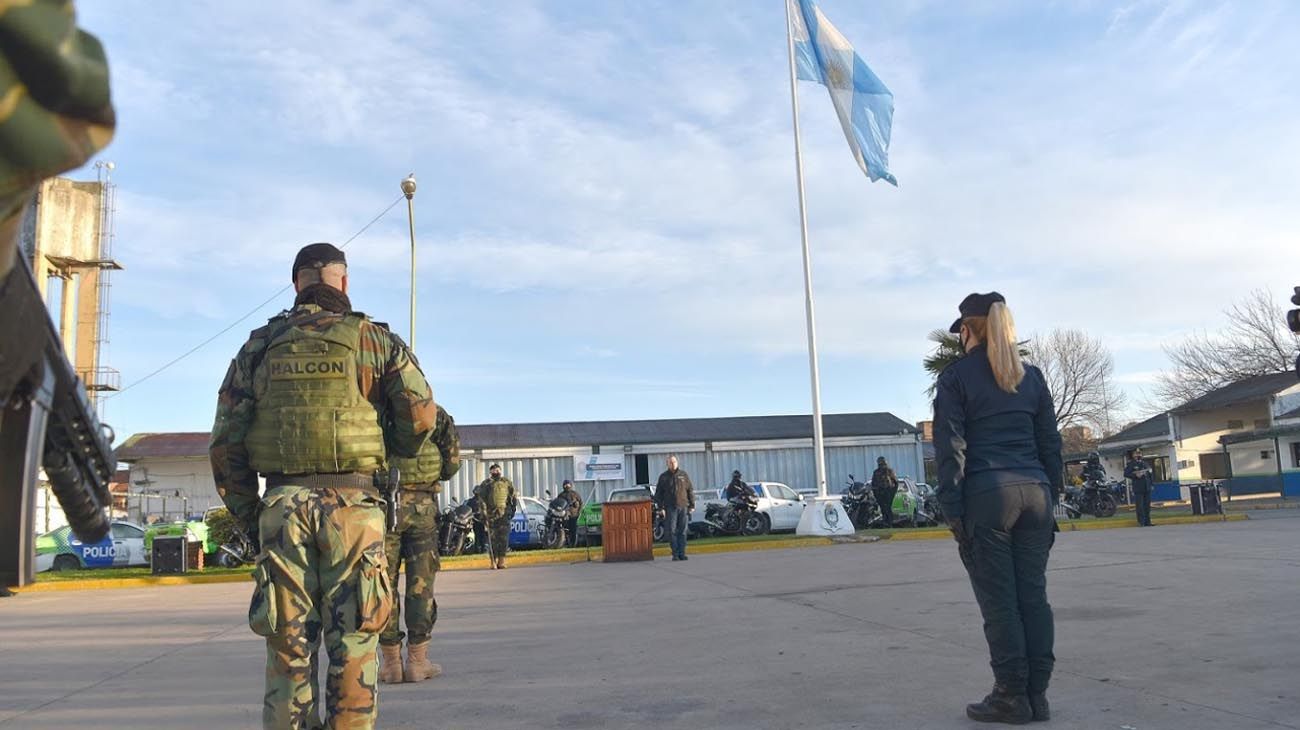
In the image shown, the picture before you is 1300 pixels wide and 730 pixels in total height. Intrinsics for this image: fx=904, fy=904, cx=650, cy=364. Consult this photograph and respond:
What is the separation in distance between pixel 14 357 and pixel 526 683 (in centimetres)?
390

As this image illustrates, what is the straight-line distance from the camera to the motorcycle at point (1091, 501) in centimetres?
2162

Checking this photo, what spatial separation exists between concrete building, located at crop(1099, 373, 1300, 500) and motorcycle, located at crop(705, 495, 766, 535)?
20421 millimetres

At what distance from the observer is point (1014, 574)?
4.02 meters

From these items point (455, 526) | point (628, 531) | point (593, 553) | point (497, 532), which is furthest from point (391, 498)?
point (455, 526)

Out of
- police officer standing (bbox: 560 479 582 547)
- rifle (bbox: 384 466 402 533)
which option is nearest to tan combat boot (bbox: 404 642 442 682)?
rifle (bbox: 384 466 402 533)

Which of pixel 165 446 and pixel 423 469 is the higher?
pixel 165 446

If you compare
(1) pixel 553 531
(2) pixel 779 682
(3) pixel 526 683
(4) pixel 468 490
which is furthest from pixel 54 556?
(2) pixel 779 682

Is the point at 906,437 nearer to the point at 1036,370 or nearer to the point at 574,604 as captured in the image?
the point at 574,604

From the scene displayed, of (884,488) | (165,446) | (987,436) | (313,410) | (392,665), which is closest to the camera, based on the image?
(313,410)

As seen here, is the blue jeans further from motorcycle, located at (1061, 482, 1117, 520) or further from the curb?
motorcycle, located at (1061, 482, 1117, 520)

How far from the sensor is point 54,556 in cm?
1795

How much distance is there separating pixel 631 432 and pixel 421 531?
101 feet

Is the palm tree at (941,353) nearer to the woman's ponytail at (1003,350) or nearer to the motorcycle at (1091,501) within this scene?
the motorcycle at (1091,501)

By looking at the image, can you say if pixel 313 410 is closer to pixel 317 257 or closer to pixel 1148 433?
pixel 317 257
